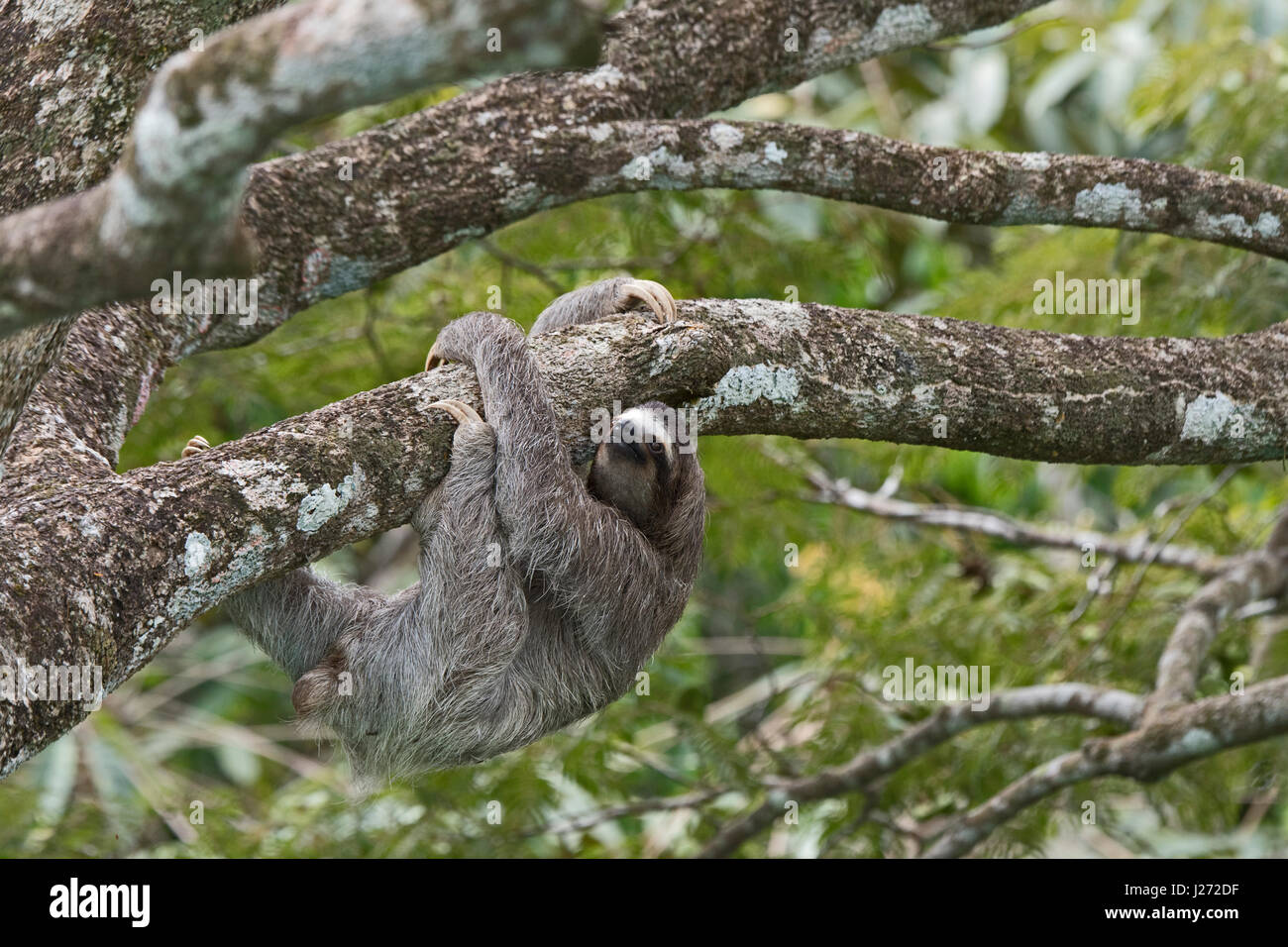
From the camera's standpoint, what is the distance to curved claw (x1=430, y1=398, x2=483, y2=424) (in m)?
4.04

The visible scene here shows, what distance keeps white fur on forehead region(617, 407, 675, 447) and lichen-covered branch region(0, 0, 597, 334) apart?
83.4 inches

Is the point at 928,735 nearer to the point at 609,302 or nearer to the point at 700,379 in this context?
the point at 609,302

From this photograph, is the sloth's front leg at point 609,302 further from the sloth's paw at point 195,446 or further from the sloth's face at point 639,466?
the sloth's paw at point 195,446

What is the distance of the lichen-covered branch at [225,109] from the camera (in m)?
2.10

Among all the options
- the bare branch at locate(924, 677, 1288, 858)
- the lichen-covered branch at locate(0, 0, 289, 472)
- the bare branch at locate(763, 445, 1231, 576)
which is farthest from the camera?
the bare branch at locate(763, 445, 1231, 576)

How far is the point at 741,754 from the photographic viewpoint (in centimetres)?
824

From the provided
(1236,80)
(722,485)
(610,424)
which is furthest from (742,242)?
(610,424)

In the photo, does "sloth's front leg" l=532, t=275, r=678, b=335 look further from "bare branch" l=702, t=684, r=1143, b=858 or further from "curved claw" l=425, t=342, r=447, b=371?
"bare branch" l=702, t=684, r=1143, b=858

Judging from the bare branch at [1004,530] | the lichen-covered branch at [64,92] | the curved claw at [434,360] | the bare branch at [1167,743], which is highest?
the lichen-covered branch at [64,92]

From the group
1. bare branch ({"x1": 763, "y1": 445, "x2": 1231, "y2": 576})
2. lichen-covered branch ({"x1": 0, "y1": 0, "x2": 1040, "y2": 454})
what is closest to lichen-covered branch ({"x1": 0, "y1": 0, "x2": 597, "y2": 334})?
lichen-covered branch ({"x1": 0, "y1": 0, "x2": 1040, "y2": 454})

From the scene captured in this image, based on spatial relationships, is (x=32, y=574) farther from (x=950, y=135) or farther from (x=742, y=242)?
(x=950, y=135)

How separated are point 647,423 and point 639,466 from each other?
41 centimetres

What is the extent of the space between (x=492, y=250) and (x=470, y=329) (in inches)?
138

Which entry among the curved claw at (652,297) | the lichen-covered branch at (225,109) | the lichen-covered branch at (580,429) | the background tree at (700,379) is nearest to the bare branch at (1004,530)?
the background tree at (700,379)
